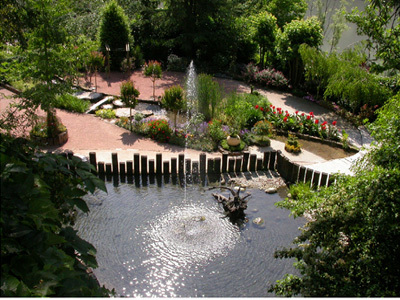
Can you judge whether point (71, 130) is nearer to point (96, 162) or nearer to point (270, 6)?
point (96, 162)

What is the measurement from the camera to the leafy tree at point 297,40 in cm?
1576

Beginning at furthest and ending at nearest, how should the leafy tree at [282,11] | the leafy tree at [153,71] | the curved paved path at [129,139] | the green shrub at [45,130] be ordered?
A: the leafy tree at [282,11] < the leafy tree at [153,71] < the green shrub at [45,130] < the curved paved path at [129,139]

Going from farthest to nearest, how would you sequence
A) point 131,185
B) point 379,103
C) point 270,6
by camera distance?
point 270,6, point 379,103, point 131,185

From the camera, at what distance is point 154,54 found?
19.6 m

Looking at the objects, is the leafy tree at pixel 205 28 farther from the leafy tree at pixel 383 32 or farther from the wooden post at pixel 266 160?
the leafy tree at pixel 383 32

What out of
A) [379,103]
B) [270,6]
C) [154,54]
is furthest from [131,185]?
[270,6]

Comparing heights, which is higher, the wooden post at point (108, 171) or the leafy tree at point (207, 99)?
the leafy tree at point (207, 99)

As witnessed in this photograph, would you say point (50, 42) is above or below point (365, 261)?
above

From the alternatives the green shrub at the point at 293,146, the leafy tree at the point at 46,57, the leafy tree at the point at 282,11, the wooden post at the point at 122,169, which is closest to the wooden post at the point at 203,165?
the wooden post at the point at 122,169

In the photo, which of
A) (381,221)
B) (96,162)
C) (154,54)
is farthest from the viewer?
(154,54)

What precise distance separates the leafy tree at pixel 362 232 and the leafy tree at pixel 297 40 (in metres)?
11.9

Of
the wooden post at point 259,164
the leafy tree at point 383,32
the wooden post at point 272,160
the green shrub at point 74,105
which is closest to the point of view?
the leafy tree at point 383,32

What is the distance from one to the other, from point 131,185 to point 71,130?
3.92 metres

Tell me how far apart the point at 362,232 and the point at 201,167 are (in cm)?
607
